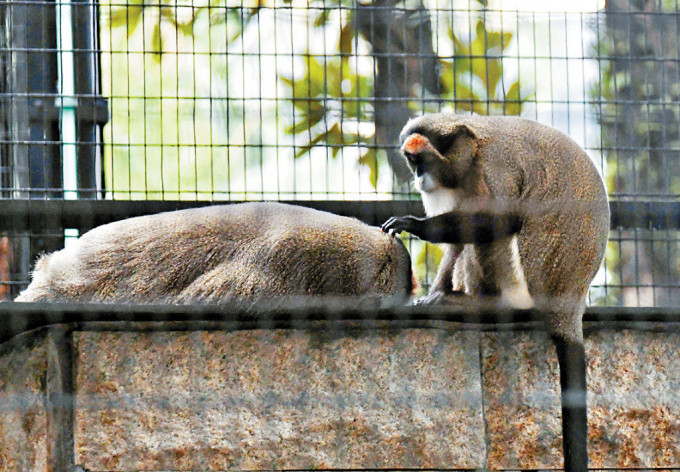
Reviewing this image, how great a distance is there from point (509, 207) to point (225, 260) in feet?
3.22

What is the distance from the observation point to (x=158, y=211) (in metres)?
3.12

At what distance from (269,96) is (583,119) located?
109 cm

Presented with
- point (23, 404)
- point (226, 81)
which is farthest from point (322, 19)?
point (23, 404)

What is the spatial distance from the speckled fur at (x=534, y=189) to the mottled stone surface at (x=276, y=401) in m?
0.46

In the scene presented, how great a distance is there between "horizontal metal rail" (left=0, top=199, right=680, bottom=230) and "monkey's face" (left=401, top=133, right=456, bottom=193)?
16 centimetres

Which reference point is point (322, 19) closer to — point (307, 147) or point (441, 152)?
point (307, 147)

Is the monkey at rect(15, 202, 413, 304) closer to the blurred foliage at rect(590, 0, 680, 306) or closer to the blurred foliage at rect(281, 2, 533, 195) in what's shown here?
the blurred foliage at rect(281, 2, 533, 195)

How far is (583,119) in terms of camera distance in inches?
119

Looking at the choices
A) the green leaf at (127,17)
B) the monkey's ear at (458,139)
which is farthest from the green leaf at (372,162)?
the green leaf at (127,17)

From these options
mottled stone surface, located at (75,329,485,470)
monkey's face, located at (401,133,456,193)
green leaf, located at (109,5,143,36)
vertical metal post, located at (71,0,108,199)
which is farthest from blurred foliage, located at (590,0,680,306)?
vertical metal post, located at (71,0,108,199)

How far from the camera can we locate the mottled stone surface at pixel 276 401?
8.59ft

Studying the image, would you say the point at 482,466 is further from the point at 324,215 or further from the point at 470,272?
the point at 324,215

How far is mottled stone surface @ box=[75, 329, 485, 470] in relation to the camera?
2617mm

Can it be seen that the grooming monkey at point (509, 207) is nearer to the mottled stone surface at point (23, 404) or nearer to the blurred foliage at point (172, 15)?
the blurred foliage at point (172, 15)
